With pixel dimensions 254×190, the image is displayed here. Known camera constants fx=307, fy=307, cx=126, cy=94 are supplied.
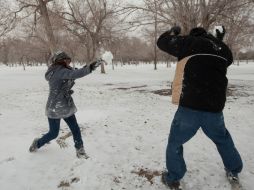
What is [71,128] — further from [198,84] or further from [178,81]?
[198,84]

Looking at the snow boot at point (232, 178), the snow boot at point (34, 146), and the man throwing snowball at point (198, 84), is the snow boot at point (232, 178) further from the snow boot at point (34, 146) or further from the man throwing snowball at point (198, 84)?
the snow boot at point (34, 146)

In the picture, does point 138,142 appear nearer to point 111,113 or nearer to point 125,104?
point 111,113

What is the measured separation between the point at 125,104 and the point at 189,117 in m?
7.10

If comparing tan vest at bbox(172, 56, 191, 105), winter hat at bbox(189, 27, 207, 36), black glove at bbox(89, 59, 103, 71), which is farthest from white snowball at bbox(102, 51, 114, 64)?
winter hat at bbox(189, 27, 207, 36)

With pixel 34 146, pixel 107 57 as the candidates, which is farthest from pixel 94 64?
pixel 34 146

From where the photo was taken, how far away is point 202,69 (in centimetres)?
350

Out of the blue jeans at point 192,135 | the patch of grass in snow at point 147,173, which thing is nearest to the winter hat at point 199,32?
the blue jeans at point 192,135

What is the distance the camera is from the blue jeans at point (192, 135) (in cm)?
362

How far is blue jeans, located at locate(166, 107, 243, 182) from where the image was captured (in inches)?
142

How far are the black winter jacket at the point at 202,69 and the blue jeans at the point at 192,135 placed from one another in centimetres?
10

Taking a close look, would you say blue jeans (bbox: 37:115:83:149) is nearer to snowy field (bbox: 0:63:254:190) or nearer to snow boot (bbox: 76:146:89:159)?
snow boot (bbox: 76:146:89:159)

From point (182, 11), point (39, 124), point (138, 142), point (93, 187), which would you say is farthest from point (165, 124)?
point (182, 11)

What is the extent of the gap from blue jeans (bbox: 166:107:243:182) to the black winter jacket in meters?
0.10

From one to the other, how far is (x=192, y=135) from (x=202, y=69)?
0.81m
